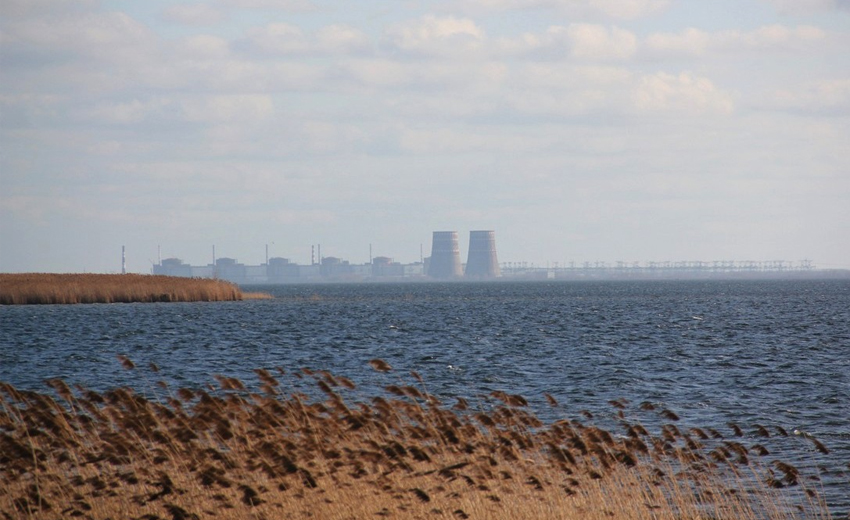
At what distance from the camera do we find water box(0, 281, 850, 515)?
2830 centimetres

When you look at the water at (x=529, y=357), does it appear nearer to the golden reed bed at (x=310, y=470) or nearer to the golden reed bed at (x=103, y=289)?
the golden reed bed at (x=310, y=470)

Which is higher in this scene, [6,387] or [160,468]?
[6,387]

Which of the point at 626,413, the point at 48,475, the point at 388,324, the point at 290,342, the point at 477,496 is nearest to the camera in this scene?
the point at 48,475

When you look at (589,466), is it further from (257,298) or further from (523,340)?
(257,298)

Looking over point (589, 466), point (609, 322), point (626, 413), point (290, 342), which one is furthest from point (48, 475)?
point (609, 322)

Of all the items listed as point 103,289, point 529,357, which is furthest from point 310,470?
point 103,289

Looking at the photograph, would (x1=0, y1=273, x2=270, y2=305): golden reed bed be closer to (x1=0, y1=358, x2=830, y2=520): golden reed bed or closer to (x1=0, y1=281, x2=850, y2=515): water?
(x1=0, y1=281, x2=850, y2=515): water

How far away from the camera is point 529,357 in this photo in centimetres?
4447

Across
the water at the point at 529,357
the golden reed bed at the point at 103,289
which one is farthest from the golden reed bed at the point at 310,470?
the golden reed bed at the point at 103,289

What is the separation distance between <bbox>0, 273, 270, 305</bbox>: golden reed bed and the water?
7.76 metres

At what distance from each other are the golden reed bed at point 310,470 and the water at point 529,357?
427 centimetres

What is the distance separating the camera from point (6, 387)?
13.2m

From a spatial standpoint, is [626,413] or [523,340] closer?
[626,413]

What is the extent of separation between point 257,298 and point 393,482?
113m
